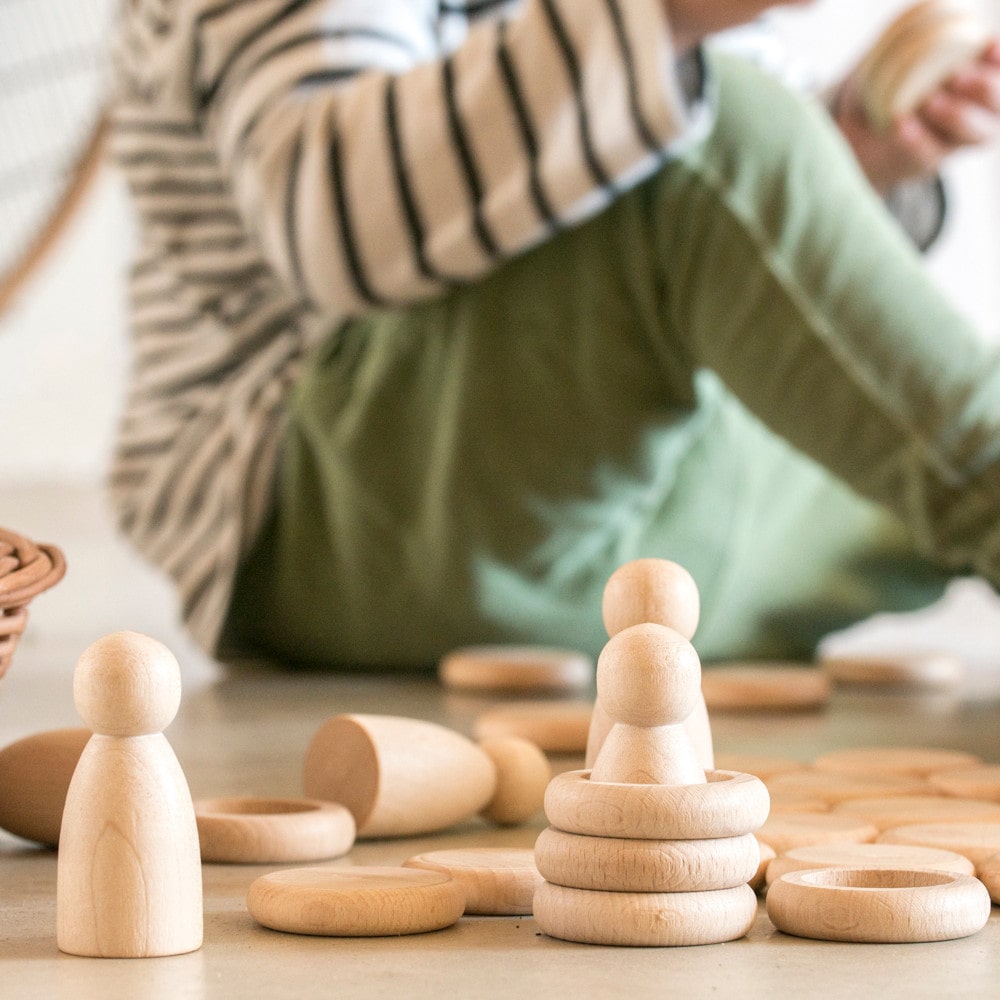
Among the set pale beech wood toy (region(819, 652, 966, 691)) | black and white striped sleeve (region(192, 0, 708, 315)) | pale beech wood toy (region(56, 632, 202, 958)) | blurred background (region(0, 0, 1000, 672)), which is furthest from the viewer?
blurred background (region(0, 0, 1000, 672))

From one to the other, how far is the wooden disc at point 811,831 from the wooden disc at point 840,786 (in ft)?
0.18

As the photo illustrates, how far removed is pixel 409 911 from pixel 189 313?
2.98 feet

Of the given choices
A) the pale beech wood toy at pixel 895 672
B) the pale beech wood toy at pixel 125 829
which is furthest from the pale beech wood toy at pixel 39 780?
the pale beech wood toy at pixel 895 672

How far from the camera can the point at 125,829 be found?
0.43 metres

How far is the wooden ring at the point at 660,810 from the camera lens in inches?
17.0

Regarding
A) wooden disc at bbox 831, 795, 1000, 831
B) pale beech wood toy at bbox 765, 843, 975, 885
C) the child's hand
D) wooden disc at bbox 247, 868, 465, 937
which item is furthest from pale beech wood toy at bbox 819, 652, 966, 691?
wooden disc at bbox 247, 868, 465, 937

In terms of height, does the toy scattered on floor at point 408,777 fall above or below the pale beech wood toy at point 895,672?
above

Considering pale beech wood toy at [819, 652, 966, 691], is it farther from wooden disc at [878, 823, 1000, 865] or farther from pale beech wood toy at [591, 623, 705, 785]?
pale beech wood toy at [591, 623, 705, 785]

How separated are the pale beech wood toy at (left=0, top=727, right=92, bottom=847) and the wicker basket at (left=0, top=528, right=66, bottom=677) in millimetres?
36

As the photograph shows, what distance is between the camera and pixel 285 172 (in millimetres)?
1025

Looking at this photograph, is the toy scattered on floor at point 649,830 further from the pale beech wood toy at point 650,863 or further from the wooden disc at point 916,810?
the wooden disc at point 916,810

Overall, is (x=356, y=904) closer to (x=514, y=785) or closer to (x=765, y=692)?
(x=514, y=785)

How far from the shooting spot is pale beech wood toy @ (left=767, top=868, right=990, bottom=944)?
451 mm

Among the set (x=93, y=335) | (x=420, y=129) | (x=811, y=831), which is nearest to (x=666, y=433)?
(x=420, y=129)
